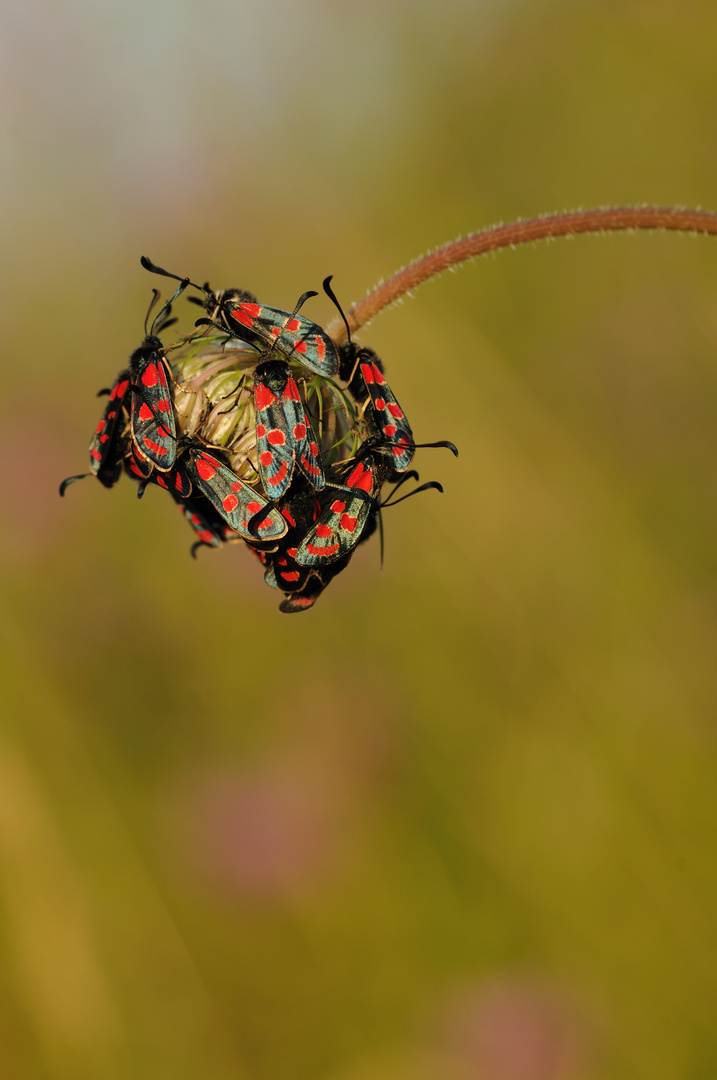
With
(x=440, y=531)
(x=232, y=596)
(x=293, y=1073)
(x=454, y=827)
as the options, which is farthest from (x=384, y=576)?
(x=293, y=1073)

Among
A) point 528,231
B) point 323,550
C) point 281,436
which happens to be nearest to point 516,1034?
point 323,550

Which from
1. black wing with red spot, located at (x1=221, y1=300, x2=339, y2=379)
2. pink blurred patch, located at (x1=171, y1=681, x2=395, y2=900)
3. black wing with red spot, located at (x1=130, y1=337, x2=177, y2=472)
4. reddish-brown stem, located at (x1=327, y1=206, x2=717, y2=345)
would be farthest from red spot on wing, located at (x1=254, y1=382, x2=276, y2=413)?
pink blurred patch, located at (x1=171, y1=681, x2=395, y2=900)

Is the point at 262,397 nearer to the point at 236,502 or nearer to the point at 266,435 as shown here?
the point at 266,435

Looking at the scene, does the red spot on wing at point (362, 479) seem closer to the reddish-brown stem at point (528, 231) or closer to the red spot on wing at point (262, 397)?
the red spot on wing at point (262, 397)

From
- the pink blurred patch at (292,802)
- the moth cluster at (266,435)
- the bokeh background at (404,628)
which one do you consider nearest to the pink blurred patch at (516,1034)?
the bokeh background at (404,628)

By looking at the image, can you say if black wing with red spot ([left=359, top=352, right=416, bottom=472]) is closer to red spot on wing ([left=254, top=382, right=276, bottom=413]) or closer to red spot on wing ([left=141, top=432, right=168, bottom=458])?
red spot on wing ([left=254, top=382, right=276, bottom=413])

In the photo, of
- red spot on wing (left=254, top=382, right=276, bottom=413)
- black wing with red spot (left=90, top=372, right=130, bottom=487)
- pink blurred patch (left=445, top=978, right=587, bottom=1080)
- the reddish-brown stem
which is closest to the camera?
Result: the reddish-brown stem

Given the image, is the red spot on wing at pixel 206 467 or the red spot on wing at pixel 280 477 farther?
the red spot on wing at pixel 206 467
